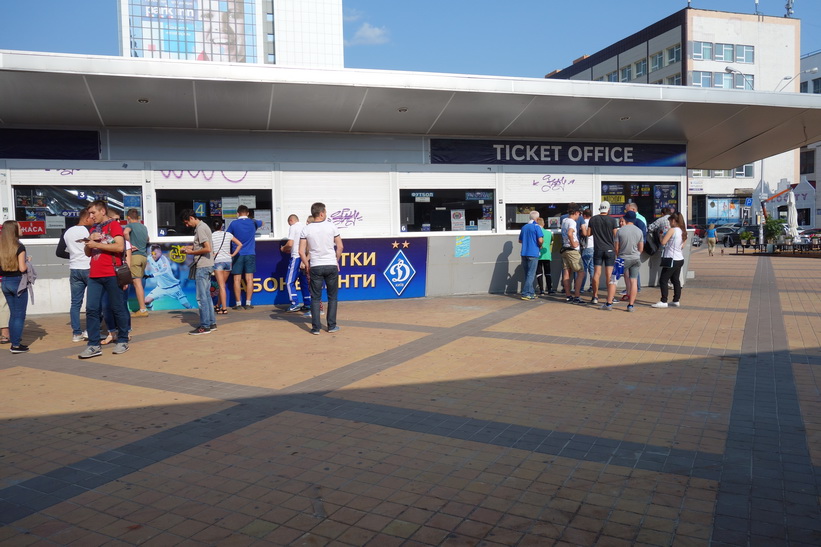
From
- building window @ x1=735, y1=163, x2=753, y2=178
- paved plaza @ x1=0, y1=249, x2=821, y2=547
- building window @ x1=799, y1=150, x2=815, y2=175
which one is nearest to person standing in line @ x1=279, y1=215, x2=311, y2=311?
paved plaza @ x1=0, y1=249, x2=821, y2=547

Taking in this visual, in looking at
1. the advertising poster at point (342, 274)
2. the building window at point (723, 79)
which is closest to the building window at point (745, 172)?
the building window at point (723, 79)

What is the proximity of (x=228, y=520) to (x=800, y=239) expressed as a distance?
1378 inches

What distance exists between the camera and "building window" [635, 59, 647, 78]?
61.3 meters

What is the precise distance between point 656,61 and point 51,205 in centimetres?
6027

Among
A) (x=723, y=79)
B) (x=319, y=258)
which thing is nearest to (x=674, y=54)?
(x=723, y=79)

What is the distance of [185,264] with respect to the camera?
36.6 ft

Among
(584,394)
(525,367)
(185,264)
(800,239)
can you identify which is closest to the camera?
(584,394)

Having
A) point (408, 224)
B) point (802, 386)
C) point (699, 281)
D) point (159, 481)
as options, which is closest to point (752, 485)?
point (802, 386)

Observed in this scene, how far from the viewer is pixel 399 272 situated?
1225 centimetres

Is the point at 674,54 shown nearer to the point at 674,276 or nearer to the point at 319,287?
the point at 674,276

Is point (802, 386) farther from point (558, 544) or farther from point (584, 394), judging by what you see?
point (558, 544)

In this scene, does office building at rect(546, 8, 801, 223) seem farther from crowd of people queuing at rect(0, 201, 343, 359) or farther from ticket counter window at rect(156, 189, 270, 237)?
crowd of people queuing at rect(0, 201, 343, 359)

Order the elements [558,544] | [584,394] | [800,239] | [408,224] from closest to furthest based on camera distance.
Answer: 1. [558,544]
2. [584,394]
3. [408,224]
4. [800,239]

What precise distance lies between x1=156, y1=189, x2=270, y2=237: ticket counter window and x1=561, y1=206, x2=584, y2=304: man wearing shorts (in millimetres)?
5465
